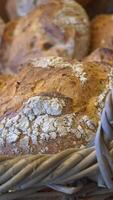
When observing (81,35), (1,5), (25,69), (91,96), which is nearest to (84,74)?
(91,96)

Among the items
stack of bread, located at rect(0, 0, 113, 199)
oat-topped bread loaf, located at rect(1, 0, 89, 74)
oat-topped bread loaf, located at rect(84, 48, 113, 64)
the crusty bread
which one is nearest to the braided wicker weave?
stack of bread, located at rect(0, 0, 113, 199)

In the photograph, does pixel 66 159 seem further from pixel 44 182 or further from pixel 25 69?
pixel 25 69

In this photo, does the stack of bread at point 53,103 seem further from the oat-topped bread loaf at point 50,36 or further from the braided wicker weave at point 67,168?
the oat-topped bread loaf at point 50,36

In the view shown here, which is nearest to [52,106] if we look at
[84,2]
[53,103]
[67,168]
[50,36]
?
[53,103]

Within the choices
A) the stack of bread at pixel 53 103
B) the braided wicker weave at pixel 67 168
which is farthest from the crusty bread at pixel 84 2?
the braided wicker weave at pixel 67 168

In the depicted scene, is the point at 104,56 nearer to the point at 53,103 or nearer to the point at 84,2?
the point at 53,103
